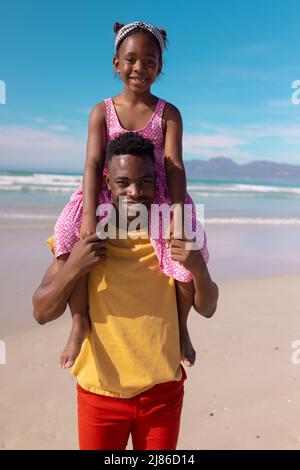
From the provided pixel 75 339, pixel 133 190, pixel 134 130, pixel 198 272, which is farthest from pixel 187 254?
pixel 134 130

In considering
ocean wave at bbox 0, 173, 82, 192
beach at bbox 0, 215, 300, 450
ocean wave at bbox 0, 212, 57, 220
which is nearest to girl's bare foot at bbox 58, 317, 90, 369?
beach at bbox 0, 215, 300, 450

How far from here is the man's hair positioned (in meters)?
1.64

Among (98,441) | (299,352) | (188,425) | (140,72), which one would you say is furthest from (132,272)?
(299,352)

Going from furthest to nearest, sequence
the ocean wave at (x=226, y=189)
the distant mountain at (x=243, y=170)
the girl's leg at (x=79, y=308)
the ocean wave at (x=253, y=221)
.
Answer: the distant mountain at (x=243, y=170)
the ocean wave at (x=226, y=189)
the ocean wave at (x=253, y=221)
the girl's leg at (x=79, y=308)

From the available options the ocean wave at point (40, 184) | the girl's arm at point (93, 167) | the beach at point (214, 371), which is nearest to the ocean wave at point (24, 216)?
the beach at point (214, 371)

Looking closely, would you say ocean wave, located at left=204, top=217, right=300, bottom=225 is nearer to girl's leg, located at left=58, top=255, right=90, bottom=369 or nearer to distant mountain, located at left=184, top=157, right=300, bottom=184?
girl's leg, located at left=58, top=255, right=90, bottom=369

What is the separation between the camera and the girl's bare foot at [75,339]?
1757 mm

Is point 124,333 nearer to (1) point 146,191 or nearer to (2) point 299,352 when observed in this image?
(1) point 146,191

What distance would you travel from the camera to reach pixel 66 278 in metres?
1.61

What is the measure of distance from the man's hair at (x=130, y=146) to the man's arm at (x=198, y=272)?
0.35 m

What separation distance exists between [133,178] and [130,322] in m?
A: 0.52

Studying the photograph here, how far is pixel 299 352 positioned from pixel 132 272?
12.1 ft

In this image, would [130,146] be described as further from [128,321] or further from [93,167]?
[128,321]

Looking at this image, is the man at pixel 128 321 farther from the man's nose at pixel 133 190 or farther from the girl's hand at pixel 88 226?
the girl's hand at pixel 88 226
